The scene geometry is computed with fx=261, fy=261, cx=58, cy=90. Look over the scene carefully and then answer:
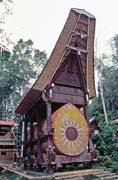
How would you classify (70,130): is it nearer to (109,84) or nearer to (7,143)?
(7,143)

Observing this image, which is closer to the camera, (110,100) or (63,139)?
(63,139)

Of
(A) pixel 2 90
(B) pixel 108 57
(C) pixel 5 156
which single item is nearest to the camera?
(C) pixel 5 156

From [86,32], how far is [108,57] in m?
14.6

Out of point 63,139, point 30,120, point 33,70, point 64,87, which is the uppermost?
point 33,70

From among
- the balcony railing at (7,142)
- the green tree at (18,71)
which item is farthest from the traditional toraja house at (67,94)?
the green tree at (18,71)

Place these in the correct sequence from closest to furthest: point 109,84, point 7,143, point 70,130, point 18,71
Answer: point 70,130 → point 7,143 → point 109,84 → point 18,71

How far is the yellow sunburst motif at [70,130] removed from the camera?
939cm

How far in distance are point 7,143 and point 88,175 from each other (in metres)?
9.91

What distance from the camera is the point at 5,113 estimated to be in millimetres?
28359

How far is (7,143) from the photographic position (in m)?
17.3

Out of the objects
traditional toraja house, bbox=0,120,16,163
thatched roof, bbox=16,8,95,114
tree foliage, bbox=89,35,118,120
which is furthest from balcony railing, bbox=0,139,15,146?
tree foliage, bbox=89,35,118,120

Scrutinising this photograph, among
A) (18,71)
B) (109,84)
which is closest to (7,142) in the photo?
(109,84)

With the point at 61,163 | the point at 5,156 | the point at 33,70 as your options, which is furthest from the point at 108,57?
the point at 61,163

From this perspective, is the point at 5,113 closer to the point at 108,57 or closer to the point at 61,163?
the point at 108,57
